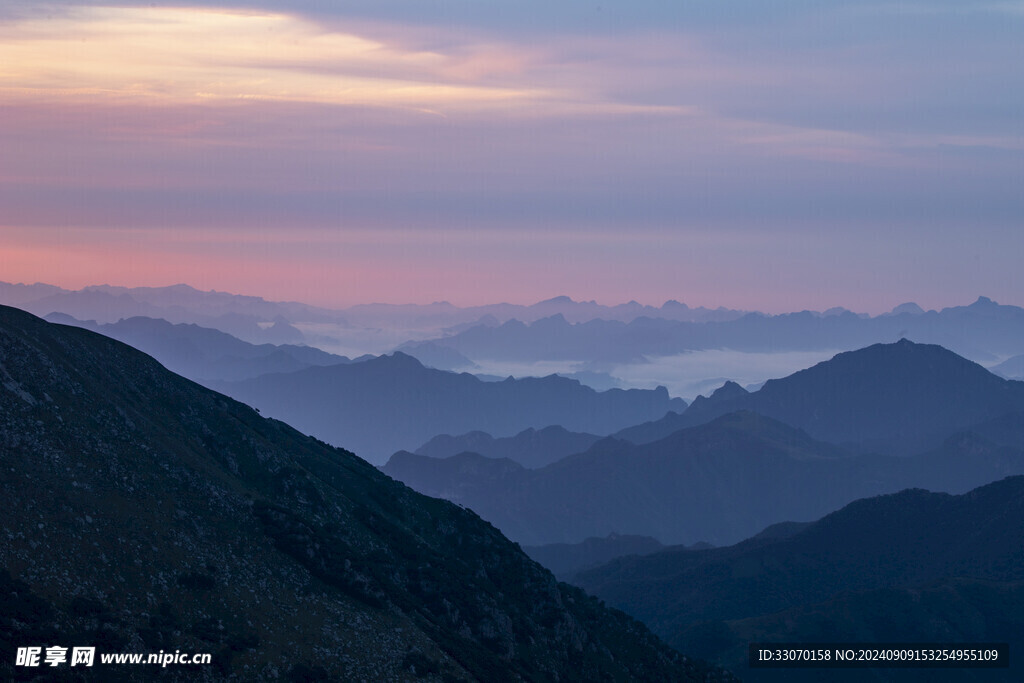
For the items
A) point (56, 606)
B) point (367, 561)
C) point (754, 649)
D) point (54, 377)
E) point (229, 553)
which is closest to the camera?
point (56, 606)

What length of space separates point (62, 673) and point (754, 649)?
122975 millimetres

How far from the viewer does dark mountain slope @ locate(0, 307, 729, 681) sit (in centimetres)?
7031

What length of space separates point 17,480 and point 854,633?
138252 millimetres

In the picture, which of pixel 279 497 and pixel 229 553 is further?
pixel 279 497

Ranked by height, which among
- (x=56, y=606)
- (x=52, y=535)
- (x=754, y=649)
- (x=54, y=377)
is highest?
(x=54, y=377)

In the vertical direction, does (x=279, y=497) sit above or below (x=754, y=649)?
above

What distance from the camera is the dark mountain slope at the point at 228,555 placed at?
70312mm

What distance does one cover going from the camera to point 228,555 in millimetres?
82375

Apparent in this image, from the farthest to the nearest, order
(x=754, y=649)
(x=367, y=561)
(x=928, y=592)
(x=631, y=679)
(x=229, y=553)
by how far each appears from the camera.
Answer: (x=928, y=592), (x=754, y=649), (x=631, y=679), (x=367, y=561), (x=229, y=553)

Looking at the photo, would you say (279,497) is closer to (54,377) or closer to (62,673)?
(54,377)

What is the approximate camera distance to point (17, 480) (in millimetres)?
74062

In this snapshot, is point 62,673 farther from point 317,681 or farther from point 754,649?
point 754,649

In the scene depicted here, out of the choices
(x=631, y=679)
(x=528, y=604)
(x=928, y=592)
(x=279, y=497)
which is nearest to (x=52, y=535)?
(x=279, y=497)

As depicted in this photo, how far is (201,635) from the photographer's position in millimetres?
71688
